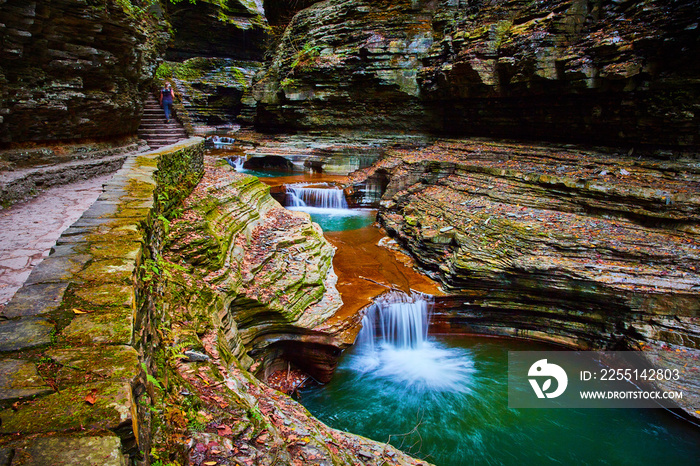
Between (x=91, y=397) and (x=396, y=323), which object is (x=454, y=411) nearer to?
(x=396, y=323)

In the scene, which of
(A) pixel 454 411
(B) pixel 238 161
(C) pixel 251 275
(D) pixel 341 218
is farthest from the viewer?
(B) pixel 238 161

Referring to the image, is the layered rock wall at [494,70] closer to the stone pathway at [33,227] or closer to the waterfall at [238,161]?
the waterfall at [238,161]

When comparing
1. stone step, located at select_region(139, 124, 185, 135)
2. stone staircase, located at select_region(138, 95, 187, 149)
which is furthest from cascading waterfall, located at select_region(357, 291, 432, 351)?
stone step, located at select_region(139, 124, 185, 135)

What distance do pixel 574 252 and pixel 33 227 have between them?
36.1ft

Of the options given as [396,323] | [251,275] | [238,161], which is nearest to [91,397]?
[251,275]

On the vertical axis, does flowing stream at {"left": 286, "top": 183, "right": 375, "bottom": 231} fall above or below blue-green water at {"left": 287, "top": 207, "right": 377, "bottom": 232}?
above

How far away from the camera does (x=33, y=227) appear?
580 centimetres

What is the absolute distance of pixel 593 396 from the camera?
271 inches

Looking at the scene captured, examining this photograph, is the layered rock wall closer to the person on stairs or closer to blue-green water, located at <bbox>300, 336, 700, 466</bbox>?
the person on stairs

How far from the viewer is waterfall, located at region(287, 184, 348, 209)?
1579cm

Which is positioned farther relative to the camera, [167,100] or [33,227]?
[167,100]

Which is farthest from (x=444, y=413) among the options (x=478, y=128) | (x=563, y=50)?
(x=478, y=128)

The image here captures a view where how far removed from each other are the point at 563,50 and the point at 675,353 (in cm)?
1110

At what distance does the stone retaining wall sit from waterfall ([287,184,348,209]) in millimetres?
12057
